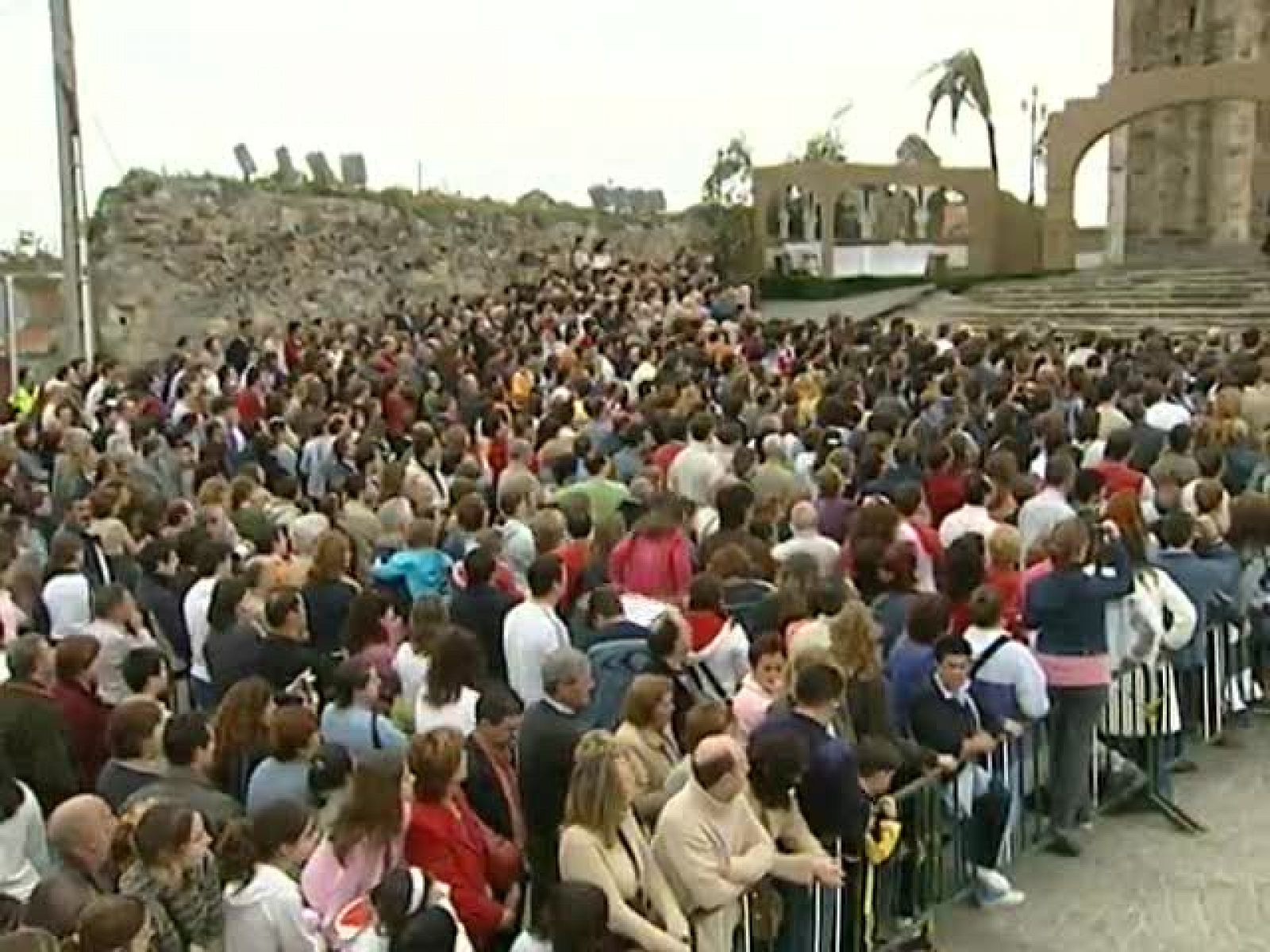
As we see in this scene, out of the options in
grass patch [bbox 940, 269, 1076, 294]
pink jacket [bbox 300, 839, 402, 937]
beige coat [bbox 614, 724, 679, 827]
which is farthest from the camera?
grass patch [bbox 940, 269, 1076, 294]

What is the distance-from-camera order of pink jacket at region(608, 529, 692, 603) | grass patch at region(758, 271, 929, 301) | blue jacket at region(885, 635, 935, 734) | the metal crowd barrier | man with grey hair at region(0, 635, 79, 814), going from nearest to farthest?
man with grey hair at region(0, 635, 79, 814) < the metal crowd barrier < blue jacket at region(885, 635, 935, 734) < pink jacket at region(608, 529, 692, 603) < grass patch at region(758, 271, 929, 301)

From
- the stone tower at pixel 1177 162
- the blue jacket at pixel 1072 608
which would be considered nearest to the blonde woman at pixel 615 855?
the blue jacket at pixel 1072 608

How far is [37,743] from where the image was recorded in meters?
6.13

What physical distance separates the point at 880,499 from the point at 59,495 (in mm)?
5970

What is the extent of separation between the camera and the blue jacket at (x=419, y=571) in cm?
859

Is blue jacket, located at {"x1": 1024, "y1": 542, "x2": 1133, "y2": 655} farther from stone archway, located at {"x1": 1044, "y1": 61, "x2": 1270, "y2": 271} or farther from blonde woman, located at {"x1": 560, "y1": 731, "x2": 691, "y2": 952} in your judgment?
stone archway, located at {"x1": 1044, "y1": 61, "x2": 1270, "y2": 271}

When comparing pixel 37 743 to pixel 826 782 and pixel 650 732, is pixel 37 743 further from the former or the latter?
pixel 826 782

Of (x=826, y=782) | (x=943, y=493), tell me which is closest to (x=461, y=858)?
(x=826, y=782)

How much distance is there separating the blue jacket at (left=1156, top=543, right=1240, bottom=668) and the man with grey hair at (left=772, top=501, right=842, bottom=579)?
5.78 feet

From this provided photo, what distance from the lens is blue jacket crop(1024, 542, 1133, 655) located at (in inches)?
306

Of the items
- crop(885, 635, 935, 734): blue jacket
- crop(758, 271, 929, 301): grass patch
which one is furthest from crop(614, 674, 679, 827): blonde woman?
crop(758, 271, 929, 301): grass patch

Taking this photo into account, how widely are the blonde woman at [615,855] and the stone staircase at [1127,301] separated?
78.2 ft

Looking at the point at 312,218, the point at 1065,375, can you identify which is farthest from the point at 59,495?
the point at 312,218

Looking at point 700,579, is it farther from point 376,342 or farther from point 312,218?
point 312,218
